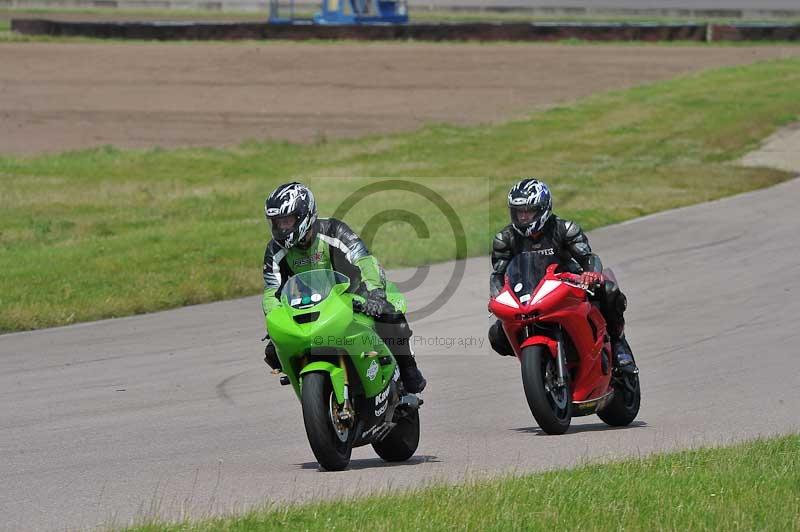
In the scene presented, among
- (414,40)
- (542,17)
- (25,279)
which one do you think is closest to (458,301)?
(25,279)

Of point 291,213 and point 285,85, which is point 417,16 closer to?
point 285,85

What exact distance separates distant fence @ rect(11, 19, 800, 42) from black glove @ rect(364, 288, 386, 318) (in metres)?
50.1

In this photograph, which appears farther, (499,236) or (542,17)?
(542,17)

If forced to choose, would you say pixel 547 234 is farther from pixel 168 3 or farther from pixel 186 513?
pixel 168 3

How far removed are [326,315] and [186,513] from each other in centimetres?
154

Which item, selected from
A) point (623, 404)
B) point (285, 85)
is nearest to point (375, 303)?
point (623, 404)

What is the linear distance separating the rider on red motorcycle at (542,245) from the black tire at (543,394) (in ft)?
1.83

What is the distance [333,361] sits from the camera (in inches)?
296

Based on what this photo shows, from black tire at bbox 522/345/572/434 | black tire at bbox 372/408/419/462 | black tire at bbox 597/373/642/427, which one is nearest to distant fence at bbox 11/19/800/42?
black tire at bbox 597/373/642/427

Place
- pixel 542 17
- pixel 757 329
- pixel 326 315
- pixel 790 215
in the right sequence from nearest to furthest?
pixel 326 315 → pixel 757 329 → pixel 790 215 → pixel 542 17

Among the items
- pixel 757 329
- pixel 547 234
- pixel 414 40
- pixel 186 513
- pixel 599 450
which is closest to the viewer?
pixel 186 513

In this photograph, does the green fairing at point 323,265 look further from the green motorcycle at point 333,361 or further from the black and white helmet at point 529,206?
the black and white helmet at point 529,206

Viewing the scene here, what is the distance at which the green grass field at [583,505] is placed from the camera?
5.94 meters

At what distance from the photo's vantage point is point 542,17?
84375 mm
